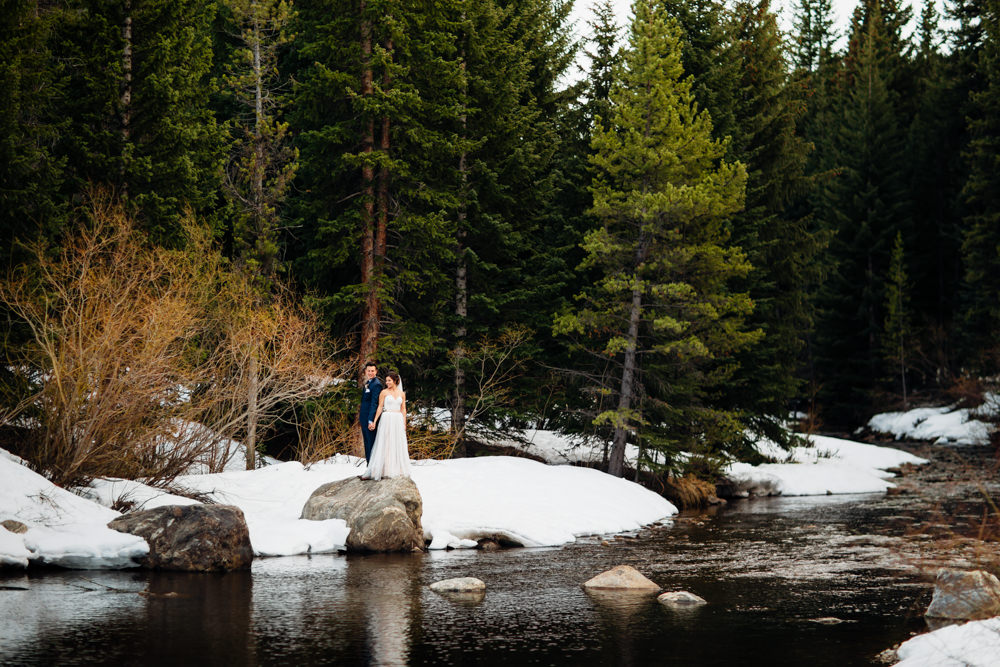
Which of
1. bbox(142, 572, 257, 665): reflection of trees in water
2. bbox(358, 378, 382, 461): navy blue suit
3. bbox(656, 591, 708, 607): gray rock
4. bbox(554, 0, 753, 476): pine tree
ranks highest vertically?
bbox(554, 0, 753, 476): pine tree

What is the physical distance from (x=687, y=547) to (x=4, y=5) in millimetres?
17078

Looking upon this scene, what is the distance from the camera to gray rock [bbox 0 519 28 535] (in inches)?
542

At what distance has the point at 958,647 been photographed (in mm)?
7871

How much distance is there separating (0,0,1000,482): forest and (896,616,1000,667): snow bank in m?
13.5

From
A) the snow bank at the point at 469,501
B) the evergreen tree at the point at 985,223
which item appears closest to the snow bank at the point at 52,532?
the snow bank at the point at 469,501

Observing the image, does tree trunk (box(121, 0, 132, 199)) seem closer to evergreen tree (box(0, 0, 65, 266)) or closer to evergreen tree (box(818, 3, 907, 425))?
evergreen tree (box(0, 0, 65, 266))

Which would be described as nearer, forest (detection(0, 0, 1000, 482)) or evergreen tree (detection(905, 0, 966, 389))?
forest (detection(0, 0, 1000, 482))

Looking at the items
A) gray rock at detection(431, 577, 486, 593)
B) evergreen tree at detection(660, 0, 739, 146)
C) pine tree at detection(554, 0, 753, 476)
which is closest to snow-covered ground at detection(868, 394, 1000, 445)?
evergreen tree at detection(660, 0, 739, 146)

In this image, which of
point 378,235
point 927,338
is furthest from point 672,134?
point 927,338

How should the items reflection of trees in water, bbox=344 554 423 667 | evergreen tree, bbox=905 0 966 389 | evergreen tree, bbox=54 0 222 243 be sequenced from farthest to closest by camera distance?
evergreen tree, bbox=905 0 966 389, evergreen tree, bbox=54 0 222 243, reflection of trees in water, bbox=344 554 423 667

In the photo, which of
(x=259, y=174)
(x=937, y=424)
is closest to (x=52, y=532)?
(x=259, y=174)

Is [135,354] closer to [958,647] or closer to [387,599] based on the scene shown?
[387,599]

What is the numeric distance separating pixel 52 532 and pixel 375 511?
510 cm

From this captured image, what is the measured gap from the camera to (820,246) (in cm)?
3494
